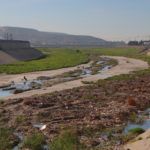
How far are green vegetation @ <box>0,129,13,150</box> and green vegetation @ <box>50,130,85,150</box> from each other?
2338mm

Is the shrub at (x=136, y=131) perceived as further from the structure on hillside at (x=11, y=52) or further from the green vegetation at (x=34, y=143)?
the structure on hillside at (x=11, y=52)

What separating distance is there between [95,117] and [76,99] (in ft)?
20.4

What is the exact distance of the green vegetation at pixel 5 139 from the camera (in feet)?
43.7

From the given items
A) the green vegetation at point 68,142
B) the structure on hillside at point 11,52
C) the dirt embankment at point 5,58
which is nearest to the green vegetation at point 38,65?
the dirt embankment at point 5,58

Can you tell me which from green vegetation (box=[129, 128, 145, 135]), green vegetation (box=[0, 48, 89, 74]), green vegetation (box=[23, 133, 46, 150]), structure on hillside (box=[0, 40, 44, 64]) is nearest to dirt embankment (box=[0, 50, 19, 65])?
structure on hillside (box=[0, 40, 44, 64])

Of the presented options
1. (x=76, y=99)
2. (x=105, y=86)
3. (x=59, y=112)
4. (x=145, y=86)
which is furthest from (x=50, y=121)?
(x=145, y=86)

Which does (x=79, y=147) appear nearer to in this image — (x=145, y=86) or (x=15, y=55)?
(x=145, y=86)

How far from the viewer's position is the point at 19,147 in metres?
13.7

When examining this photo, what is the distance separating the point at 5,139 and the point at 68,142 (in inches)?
139

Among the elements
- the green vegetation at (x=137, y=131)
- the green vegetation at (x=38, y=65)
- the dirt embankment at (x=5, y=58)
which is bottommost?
the green vegetation at (x=38, y=65)

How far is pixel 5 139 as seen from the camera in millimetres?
14141

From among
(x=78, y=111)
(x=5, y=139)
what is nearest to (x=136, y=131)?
(x=78, y=111)

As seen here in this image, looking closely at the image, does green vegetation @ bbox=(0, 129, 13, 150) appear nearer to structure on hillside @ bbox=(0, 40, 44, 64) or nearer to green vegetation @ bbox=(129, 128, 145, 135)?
green vegetation @ bbox=(129, 128, 145, 135)

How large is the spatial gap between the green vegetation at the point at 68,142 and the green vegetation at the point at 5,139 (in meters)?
2.34
